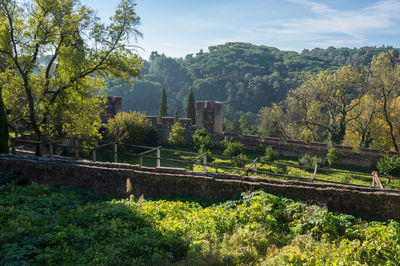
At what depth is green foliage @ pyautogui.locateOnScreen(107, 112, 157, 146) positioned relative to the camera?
1858cm

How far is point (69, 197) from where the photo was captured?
341 inches

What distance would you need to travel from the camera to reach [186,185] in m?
8.83

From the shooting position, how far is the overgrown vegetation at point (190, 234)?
17.2 feet

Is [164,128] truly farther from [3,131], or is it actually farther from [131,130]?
[3,131]

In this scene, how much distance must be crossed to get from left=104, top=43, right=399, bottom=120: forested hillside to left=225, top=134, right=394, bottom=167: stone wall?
159ft

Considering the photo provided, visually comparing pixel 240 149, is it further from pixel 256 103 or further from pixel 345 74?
pixel 256 103

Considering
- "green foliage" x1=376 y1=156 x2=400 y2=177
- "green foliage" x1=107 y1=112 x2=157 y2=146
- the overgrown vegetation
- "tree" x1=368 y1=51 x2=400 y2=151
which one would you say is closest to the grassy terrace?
"green foliage" x1=376 y1=156 x2=400 y2=177

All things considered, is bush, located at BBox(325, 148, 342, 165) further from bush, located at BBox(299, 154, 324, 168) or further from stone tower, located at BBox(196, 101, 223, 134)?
stone tower, located at BBox(196, 101, 223, 134)

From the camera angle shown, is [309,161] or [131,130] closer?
[309,161]

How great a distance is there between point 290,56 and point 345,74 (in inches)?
3748

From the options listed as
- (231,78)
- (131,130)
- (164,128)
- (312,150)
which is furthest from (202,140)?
(231,78)

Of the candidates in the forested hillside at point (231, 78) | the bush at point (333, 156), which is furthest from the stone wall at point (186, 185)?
the forested hillside at point (231, 78)

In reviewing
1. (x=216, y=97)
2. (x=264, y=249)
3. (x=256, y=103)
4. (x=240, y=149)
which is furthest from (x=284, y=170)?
(x=216, y=97)

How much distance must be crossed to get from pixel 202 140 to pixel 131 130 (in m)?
4.65
